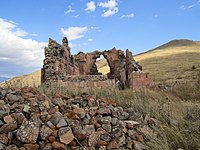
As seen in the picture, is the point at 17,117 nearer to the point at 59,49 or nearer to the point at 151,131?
the point at 151,131

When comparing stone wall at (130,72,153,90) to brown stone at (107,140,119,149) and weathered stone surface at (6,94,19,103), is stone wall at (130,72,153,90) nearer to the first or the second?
weathered stone surface at (6,94,19,103)

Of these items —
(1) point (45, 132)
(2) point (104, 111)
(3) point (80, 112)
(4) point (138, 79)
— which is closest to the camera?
(1) point (45, 132)

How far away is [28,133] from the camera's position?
453 centimetres

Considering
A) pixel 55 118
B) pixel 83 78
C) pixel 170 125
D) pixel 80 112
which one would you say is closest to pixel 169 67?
pixel 83 78

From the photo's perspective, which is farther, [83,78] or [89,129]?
[83,78]

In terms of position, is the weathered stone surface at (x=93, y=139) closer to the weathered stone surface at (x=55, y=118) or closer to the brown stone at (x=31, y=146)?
the weathered stone surface at (x=55, y=118)

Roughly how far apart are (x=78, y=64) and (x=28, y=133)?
22210mm

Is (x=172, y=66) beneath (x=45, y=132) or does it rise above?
above

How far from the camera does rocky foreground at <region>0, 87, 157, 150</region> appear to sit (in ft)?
15.1

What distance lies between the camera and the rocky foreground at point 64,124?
181 inches

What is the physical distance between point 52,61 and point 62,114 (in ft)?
45.4

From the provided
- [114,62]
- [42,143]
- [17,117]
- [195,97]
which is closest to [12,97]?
[17,117]

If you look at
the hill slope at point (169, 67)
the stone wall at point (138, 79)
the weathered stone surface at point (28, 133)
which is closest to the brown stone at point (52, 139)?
the weathered stone surface at point (28, 133)

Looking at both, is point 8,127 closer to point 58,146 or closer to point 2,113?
point 2,113
